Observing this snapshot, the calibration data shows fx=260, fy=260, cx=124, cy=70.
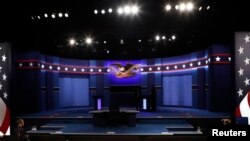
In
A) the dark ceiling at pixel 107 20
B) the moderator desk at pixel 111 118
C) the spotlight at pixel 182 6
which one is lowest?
the moderator desk at pixel 111 118

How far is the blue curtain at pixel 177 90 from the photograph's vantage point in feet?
57.7

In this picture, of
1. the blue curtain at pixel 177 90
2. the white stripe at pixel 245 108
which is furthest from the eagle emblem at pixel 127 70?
the white stripe at pixel 245 108

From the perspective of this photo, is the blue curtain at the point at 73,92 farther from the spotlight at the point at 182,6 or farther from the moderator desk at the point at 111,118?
the spotlight at the point at 182,6

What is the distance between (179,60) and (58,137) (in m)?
13.8

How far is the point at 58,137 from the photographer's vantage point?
5.70 m

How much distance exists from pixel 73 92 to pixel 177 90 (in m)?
7.53

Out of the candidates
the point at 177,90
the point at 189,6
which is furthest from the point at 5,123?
the point at 177,90

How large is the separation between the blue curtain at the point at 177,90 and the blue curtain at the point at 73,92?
19.5ft

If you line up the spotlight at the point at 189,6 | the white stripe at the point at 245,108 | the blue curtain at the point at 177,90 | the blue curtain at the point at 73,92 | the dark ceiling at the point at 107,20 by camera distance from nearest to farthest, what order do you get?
the white stripe at the point at 245,108, the dark ceiling at the point at 107,20, the spotlight at the point at 189,6, the blue curtain at the point at 177,90, the blue curtain at the point at 73,92

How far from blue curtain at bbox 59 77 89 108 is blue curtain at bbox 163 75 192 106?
19.5 feet

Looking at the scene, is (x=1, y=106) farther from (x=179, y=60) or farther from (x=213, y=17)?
(x=179, y=60)

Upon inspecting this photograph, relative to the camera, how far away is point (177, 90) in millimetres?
18266

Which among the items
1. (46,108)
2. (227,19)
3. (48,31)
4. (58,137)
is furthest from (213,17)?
(46,108)

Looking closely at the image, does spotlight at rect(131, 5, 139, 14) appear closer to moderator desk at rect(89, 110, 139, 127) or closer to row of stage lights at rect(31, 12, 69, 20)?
row of stage lights at rect(31, 12, 69, 20)
